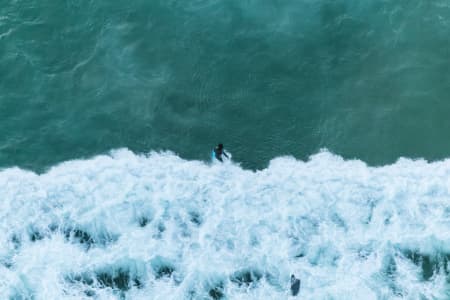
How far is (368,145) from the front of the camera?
38.9 metres

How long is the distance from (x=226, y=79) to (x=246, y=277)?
1467 cm

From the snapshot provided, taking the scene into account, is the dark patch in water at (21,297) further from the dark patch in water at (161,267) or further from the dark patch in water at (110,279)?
the dark patch in water at (161,267)

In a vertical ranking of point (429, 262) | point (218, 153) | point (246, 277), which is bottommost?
point (246, 277)

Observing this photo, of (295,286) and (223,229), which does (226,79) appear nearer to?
(223,229)

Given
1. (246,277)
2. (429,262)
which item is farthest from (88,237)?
(429,262)

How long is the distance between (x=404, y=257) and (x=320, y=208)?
18.6ft

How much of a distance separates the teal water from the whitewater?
1.63 meters

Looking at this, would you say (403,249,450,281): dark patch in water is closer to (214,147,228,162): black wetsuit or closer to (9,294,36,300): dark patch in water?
(214,147,228,162): black wetsuit

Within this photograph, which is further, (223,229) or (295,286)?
(223,229)

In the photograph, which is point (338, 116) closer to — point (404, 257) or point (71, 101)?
point (404, 257)

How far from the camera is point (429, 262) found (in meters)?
34.0

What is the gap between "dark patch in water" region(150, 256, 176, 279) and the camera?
34000 mm

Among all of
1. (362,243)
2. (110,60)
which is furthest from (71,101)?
(362,243)

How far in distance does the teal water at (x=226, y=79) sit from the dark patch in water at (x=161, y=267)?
7608 mm
